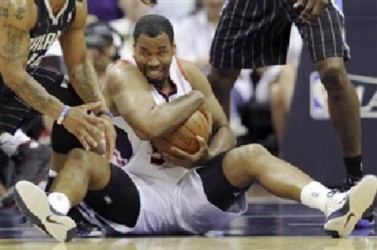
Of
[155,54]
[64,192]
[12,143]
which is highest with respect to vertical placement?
[155,54]

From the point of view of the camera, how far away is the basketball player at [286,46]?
21.0ft

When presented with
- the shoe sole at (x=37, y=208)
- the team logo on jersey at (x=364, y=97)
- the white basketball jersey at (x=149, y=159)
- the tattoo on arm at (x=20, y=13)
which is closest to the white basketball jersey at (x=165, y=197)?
the white basketball jersey at (x=149, y=159)

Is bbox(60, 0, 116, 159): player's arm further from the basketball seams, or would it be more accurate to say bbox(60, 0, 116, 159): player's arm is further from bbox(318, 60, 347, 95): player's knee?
bbox(318, 60, 347, 95): player's knee

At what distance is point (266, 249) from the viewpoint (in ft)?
16.2

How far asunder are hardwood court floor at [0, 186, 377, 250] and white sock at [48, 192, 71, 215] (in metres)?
0.15

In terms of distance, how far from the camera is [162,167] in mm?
5910

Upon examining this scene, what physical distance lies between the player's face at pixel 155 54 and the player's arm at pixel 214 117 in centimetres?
25

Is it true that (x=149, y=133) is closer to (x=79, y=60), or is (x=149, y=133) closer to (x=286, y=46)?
(x=79, y=60)

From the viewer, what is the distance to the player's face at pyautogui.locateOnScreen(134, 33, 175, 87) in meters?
5.84

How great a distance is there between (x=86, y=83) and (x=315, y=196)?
1300 mm

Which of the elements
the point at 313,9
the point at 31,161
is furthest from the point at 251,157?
the point at 31,161

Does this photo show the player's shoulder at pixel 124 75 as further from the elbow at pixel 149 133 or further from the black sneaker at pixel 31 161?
the black sneaker at pixel 31 161

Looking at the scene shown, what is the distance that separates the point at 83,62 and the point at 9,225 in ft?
3.67

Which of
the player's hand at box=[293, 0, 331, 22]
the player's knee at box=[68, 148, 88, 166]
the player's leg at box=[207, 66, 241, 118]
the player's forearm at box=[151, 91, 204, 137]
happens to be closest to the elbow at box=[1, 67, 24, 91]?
the player's knee at box=[68, 148, 88, 166]
